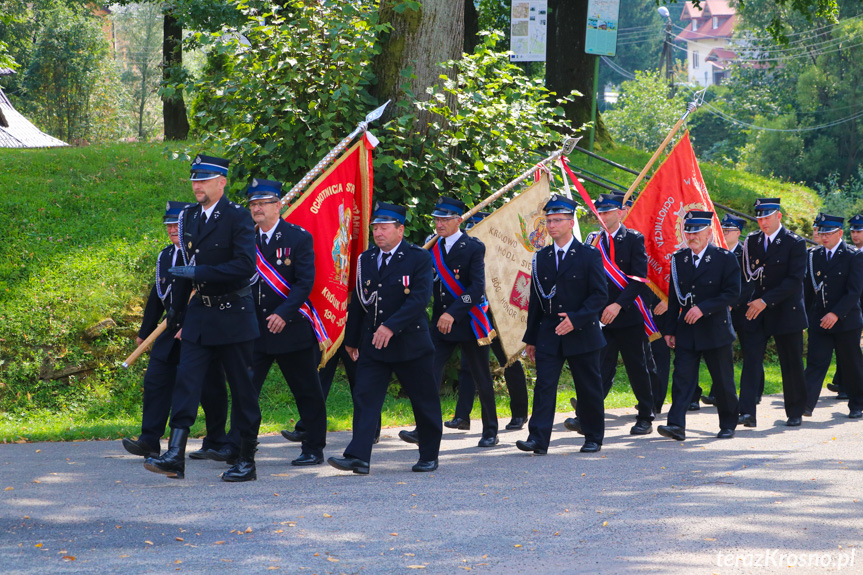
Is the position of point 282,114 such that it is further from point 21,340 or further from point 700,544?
point 700,544

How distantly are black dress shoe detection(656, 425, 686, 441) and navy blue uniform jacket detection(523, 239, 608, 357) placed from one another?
1.20 metres

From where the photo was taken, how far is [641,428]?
994 cm

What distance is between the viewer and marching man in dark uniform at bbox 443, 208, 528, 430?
32.9 ft

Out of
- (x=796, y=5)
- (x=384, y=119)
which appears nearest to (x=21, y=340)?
(x=384, y=119)

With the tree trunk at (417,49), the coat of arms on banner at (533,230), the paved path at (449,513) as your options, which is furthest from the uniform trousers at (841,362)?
the tree trunk at (417,49)

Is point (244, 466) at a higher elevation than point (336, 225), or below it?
below

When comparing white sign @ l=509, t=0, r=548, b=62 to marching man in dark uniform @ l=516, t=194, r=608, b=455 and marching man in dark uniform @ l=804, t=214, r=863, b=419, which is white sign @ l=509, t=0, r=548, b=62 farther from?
marching man in dark uniform @ l=516, t=194, r=608, b=455

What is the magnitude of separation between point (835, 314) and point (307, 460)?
6.10 metres

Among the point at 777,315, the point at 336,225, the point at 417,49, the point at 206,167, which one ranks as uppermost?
the point at 417,49

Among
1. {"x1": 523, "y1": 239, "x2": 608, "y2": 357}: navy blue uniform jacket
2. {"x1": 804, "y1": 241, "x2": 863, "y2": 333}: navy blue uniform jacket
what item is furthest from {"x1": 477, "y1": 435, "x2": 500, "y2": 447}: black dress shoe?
{"x1": 804, "y1": 241, "x2": 863, "y2": 333}: navy blue uniform jacket

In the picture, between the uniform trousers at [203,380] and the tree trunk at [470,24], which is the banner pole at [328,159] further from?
the tree trunk at [470,24]

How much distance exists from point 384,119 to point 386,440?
3573mm

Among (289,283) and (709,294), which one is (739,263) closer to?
(709,294)

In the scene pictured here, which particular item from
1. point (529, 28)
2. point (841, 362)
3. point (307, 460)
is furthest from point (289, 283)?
point (529, 28)
